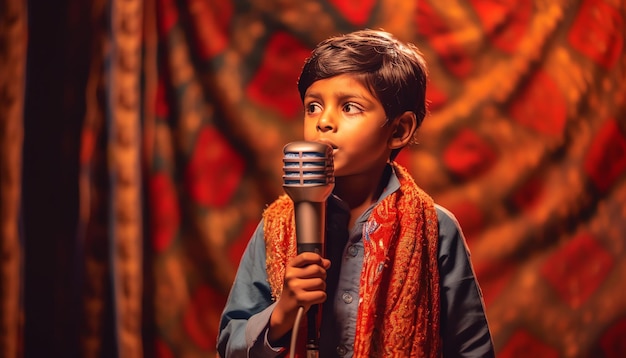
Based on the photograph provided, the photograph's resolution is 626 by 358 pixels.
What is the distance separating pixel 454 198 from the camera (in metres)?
1.56

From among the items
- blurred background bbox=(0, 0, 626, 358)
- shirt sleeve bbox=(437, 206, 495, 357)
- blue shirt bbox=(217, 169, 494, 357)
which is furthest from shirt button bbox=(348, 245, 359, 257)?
blurred background bbox=(0, 0, 626, 358)

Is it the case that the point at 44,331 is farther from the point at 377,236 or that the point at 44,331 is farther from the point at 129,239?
the point at 377,236

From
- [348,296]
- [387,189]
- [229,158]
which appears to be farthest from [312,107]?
[229,158]

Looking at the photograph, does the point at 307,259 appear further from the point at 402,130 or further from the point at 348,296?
the point at 402,130

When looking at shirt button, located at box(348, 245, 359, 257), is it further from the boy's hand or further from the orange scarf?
the boy's hand

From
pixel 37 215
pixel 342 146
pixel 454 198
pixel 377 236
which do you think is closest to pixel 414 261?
pixel 377 236

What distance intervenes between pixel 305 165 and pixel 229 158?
0.69 meters

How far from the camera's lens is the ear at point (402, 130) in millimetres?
1093

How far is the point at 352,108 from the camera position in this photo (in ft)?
3.44

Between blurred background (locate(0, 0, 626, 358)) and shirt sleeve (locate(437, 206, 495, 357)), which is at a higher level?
blurred background (locate(0, 0, 626, 358))

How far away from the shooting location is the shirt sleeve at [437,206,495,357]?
107 cm

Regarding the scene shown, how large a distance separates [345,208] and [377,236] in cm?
7

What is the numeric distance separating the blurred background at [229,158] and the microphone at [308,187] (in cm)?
63

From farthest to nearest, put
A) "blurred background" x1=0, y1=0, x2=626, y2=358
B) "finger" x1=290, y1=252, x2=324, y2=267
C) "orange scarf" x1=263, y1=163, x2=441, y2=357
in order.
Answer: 1. "blurred background" x1=0, y1=0, x2=626, y2=358
2. "orange scarf" x1=263, y1=163, x2=441, y2=357
3. "finger" x1=290, y1=252, x2=324, y2=267
